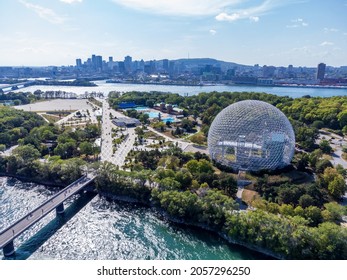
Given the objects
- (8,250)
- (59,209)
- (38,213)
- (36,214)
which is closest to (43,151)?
(59,209)

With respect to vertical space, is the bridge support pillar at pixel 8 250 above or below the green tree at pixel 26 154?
below

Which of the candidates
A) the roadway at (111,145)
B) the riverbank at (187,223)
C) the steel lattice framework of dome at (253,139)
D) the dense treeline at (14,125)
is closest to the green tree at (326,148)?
the steel lattice framework of dome at (253,139)

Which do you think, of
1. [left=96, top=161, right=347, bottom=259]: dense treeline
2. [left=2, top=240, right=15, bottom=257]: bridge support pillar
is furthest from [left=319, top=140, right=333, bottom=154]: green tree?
[left=2, top=240, right=15, bottom=257]: bridge support pillar

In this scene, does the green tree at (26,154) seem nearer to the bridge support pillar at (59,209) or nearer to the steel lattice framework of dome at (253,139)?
the bridge support pillar at (59,209)

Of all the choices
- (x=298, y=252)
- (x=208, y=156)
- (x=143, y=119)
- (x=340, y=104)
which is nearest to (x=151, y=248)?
(x=298, y=252)

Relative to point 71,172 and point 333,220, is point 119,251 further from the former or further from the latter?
point 333,220

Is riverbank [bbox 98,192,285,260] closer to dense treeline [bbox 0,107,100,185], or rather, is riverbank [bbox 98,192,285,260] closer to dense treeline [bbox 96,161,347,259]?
dense treeline [bbox 96,161,347,259]
